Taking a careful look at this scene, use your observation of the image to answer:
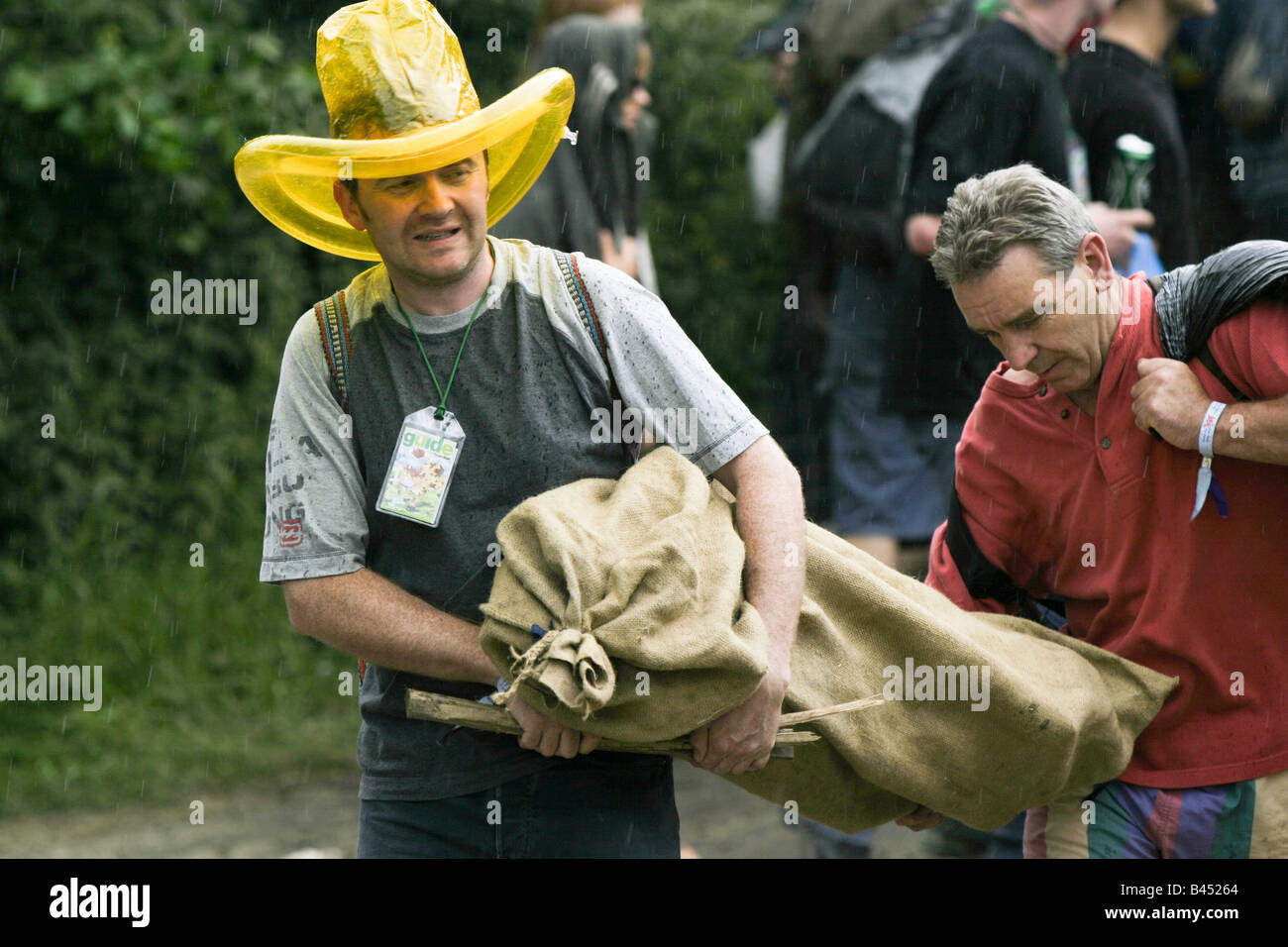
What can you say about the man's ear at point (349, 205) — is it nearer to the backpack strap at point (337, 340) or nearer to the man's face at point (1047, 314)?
the backpack strap at point (337, 340)

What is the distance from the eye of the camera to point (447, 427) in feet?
9.84

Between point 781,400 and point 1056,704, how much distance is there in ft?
14.3

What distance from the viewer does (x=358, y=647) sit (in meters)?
2.95

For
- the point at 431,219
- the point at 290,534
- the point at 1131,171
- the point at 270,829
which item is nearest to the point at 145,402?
the point at 270,829

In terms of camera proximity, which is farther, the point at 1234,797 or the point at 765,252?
the point at 765,252

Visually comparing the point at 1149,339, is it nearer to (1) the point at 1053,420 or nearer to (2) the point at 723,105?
(1) the point at 1053,420

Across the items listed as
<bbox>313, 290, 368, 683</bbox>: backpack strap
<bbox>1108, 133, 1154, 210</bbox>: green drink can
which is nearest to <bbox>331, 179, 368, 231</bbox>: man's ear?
<bbox>313, 290, 368, 683</bbox>: backpack strap

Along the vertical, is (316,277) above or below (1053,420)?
above

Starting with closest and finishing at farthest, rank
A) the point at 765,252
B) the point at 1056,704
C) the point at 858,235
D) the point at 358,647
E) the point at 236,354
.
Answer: the point at 358,647
the point at 1056,704
the point at 858,235
the point at 236,354
the point at 765,252

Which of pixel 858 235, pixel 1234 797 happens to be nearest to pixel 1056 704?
pixel 1234 797

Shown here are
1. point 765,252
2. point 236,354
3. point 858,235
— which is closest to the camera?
point 858,235

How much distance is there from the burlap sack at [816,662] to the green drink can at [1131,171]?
2.35 metres

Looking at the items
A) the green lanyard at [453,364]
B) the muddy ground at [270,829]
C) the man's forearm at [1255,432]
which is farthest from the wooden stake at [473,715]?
the muddy ground at [270,829]

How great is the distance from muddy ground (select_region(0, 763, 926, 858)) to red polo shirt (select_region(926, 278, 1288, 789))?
94.6 inches
